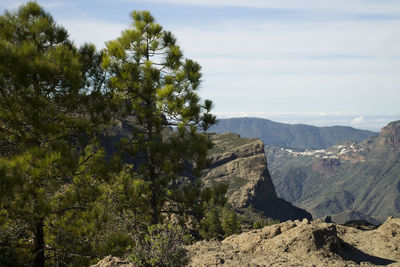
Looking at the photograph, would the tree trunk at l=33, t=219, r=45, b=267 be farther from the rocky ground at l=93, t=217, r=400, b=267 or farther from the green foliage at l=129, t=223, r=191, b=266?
the green foliage at l=129, t=223, r=191, b=266

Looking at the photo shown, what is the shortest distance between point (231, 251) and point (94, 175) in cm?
636

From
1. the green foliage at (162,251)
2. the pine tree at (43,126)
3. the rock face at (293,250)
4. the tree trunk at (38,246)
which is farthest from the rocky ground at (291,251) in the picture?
the tree trunk at (38,246)

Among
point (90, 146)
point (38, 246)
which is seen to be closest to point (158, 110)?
point (90, 146)

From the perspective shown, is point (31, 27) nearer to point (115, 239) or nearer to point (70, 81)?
point (70, 81)

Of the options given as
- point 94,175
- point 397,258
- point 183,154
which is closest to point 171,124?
point 183,154

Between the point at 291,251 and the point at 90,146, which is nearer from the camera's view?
the point at 291,251

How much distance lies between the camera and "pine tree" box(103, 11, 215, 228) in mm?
15336

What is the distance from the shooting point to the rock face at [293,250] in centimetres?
1175

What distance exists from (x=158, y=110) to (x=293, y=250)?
834cm

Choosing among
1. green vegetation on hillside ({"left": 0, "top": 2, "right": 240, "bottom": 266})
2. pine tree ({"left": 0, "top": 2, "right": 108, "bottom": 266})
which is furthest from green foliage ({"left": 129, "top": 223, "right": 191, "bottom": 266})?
pine tree ({"left": 0, "top": 2, "right": 108, "bottom": 266})

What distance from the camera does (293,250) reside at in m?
12.9

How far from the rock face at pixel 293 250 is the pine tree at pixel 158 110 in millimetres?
3203

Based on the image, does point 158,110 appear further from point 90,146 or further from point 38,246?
point 38,246

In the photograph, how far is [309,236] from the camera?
13156mm
